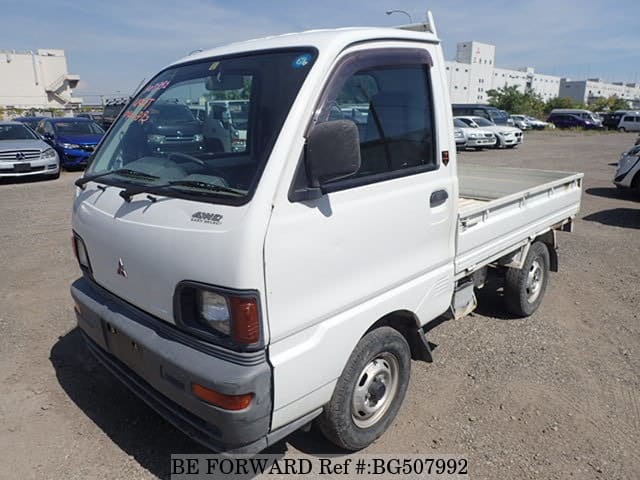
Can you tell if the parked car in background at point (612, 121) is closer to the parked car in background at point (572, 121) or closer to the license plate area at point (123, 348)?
the parked car in background at point (572, 121)

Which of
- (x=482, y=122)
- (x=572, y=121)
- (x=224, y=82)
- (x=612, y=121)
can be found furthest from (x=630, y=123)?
(x=224, y=82)

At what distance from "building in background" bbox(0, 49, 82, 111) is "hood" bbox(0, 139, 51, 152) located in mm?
61224

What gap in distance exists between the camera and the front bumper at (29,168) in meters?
11.8

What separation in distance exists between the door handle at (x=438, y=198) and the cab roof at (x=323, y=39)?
0.93 metres

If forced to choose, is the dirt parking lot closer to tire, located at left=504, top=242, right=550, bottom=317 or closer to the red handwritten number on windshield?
tire, located at left=504, top=242, right=550, bottom=317

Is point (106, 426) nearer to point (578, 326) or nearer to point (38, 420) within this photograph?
point (38, 420)

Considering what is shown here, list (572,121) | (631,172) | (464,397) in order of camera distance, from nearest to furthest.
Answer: (464,397), (631,172), (572,121)

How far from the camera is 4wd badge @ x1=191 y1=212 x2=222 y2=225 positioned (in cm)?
206

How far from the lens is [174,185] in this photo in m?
2.37

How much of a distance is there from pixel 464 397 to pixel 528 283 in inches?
65.9

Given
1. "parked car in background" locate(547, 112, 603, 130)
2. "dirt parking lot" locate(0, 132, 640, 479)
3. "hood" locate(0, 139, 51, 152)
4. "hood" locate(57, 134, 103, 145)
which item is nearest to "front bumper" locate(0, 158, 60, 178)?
"hood" locate(0, 139, 51, 152)

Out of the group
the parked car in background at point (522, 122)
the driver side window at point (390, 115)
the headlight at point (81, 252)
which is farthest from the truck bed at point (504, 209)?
the parked car in background at point (522, 122)

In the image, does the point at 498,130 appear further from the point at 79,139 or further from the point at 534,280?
the point at 534,280

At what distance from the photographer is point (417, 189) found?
2801mm
